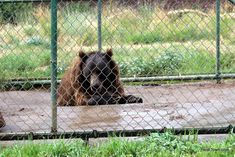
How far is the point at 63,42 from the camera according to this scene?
1488 centimetres

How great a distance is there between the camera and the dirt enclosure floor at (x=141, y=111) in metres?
7.06

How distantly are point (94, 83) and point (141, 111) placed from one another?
52.8 inches

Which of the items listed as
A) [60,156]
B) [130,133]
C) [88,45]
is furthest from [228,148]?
[88,45]

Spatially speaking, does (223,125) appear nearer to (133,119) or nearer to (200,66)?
(133,119)

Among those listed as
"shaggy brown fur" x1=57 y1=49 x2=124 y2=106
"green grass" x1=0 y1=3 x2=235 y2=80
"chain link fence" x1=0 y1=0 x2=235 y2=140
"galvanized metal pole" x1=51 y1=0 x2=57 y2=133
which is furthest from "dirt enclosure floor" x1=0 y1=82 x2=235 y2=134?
"green grass" x1=0 y1=3 x2=235 y2=80

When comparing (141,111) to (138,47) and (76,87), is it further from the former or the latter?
(138,47)

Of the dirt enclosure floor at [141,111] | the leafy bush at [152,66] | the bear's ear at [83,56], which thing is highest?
the bear's ear at [83,56]

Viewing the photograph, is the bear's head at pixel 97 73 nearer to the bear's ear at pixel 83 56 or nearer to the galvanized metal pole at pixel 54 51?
the bear's ear at pixel 83 56

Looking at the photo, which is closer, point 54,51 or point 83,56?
point 54,51

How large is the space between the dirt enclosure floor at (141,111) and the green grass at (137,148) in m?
0.76

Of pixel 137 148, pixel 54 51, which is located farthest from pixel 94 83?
pixel 137 148

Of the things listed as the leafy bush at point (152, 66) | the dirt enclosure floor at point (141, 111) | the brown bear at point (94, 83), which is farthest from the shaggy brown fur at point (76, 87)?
the leafy bush at point (152, 66)

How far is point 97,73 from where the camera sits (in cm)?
918

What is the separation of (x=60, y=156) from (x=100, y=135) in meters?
0.60
